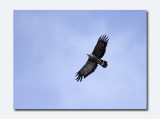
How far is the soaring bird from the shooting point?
773cm

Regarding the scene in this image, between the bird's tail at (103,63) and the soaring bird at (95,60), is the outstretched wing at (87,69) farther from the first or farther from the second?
the bird's tail at (103,63)

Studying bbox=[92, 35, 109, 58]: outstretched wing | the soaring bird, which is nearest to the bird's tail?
the soaring bird

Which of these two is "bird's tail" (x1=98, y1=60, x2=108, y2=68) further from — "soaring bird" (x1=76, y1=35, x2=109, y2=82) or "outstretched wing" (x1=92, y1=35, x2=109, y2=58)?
"outstretched wing" (x1=92, y1=35, x2=109, y2=58)

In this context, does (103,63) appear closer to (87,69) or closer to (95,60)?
(95,60)

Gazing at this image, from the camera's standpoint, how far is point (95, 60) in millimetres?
7938

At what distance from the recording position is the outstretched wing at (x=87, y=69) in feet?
26.2

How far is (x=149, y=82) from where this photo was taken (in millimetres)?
6914

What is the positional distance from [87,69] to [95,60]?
0.26m
